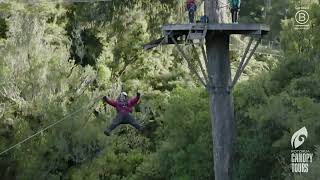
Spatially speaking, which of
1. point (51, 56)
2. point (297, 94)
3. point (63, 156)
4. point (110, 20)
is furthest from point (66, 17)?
point (297, 94)

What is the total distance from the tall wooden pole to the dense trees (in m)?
1.12

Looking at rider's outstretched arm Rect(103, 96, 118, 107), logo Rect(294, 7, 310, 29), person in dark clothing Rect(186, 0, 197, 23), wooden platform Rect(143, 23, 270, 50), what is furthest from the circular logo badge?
rider's outstretched arm Rect(103, 96, 118, 107)

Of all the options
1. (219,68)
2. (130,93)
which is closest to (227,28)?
(219,68)

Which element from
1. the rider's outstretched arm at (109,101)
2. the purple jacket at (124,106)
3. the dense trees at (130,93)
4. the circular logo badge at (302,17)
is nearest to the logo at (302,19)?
the circular logo badge at (302,17)

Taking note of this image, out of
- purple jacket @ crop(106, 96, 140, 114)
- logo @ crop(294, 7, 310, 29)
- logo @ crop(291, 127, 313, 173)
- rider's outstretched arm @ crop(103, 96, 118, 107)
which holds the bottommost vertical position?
logo @ crop(291, 127, 313, 173)

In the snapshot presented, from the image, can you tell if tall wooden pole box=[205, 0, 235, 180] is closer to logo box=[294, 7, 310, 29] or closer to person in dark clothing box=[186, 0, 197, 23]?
person in dark clothing box=[186, 0, 197, 23]

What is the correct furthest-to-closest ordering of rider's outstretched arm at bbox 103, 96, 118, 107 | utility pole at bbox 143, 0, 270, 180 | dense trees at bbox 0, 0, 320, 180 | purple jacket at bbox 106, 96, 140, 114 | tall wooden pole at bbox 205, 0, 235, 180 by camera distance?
dense trees at bbox 0, 0, 320, 180
tall wooden pole at bbox 205, 0, 235, 180
utility pole at bbox 143, 0, 270, 180
purple jacket at bbox 106, 96, 140, 114
rider's outstretched arm at bbox 103, 96, 118, 107

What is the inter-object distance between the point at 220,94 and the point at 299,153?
2.07 meters

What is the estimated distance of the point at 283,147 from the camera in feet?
36.6

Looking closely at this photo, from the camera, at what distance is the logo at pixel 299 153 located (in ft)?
33.6

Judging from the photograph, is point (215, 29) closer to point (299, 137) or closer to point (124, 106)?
point (124, 106)

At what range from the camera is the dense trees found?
11.8 metres

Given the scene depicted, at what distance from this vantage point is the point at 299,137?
10664 millimetres

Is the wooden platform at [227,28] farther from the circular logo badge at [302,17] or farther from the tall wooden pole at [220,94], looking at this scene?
the circular logo badge at [302,17]
